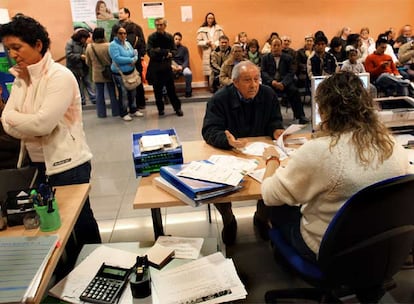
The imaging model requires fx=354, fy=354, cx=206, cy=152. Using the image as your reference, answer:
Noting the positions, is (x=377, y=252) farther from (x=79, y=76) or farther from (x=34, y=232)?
(x=79, y=76)

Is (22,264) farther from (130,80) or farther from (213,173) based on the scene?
(130,80)

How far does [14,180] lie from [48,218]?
0.43 metres

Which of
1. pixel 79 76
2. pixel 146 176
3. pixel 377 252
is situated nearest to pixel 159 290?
pixel 146 176

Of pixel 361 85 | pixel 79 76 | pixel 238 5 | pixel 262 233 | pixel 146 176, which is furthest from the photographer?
pixel 238 5

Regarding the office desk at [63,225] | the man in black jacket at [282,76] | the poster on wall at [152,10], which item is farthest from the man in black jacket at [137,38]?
the office desk at [63,225]

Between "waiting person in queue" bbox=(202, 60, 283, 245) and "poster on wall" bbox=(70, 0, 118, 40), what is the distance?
519 cm

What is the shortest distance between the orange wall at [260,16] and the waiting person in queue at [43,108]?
5.96 m

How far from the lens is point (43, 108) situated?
1.65 metres

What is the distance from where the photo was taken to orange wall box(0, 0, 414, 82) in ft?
23.0

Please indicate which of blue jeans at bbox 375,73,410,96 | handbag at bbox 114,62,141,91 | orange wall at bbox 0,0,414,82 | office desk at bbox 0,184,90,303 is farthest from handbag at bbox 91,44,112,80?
blue jeans at bbox 375,73,410,96

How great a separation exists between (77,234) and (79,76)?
5267 mm

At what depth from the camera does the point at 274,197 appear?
1460mm

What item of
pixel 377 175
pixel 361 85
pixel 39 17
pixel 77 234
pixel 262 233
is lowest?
pixel 262 233

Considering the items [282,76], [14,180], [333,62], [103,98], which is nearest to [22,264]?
[14,180]
